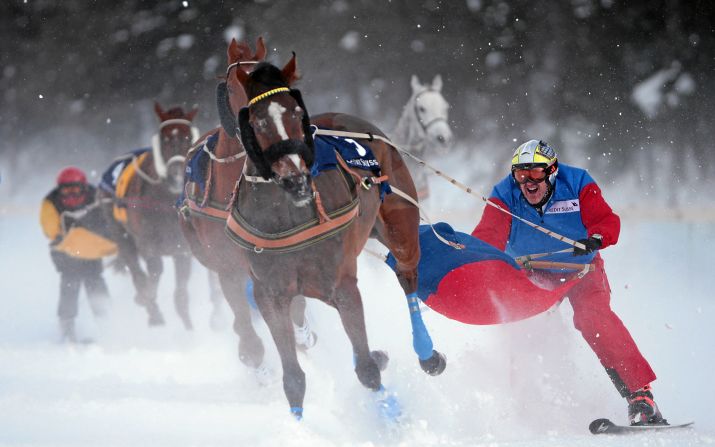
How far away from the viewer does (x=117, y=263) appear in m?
9.84

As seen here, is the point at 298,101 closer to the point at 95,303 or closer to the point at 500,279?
the point at 500,279

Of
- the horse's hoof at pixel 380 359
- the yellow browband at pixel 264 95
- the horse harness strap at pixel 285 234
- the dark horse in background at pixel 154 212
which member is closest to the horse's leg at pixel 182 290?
the dark horse in background at pixel 154 212

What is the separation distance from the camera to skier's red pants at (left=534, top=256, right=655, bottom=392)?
14.7 ft

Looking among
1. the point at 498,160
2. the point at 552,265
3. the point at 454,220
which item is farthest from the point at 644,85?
the point at 552,265

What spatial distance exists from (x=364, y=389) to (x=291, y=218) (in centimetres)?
137

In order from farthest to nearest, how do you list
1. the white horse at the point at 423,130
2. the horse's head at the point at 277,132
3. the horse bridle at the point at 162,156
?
the white horse at the point at 423,130, the horse bridle at the point at 162,156, the horse's head at the point at 277,132

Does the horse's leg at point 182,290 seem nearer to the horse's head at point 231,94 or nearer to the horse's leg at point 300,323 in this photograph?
the horse's leg at point 300,323

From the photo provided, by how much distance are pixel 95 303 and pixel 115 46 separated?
1469 centimetres

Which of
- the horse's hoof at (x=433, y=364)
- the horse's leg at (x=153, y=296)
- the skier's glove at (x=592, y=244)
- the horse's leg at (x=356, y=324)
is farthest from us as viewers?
the horse's leg at (x=153, y=296)

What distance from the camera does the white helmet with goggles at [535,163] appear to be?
4.84 m

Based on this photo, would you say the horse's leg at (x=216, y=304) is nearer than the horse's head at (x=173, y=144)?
No

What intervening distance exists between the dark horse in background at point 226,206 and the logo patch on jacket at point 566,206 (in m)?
1.76

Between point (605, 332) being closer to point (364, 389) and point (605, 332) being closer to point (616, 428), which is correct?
point (616, 428)

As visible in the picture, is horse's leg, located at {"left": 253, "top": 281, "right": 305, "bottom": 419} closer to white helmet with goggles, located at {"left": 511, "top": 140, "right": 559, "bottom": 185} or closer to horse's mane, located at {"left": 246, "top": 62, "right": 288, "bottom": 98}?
horse's mane, located at {"left": 246, "top": 62, "right": 288, "bottom": 98}
